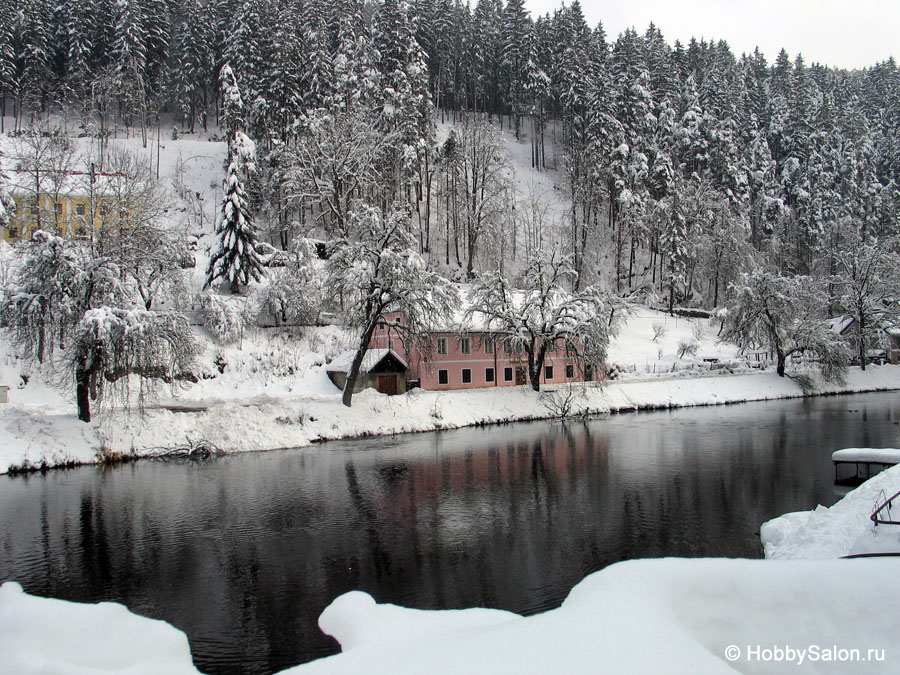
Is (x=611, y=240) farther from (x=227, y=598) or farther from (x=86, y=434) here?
(x=227, y=598)

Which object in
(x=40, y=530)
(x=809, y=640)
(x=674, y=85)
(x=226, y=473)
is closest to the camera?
(x=809, y=640)

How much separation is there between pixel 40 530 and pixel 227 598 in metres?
8.69

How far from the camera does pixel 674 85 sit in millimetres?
78000

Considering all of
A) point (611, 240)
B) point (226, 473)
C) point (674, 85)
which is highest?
point (674, 85)

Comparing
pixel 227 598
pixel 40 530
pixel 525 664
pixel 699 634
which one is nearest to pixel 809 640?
pixel 699 634

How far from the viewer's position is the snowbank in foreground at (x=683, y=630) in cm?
678

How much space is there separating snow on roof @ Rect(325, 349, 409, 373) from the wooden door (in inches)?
50.6

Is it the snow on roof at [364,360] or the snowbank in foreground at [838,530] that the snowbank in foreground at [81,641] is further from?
the snow on roof at [364,360]

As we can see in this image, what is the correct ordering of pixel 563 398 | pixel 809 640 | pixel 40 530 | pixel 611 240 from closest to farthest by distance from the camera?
pixel 809 640, pixel 40 530, pixel 563 398, pixel 611 240

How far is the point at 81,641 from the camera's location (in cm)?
877

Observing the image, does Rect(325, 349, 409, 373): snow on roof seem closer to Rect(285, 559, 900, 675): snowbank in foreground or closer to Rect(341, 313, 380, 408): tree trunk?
Rect(341, 313, 380, 408): tree trunk

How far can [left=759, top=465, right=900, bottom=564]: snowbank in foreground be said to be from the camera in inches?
471

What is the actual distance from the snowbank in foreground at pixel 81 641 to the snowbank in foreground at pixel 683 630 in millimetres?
2520

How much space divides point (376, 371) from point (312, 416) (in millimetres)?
7997
